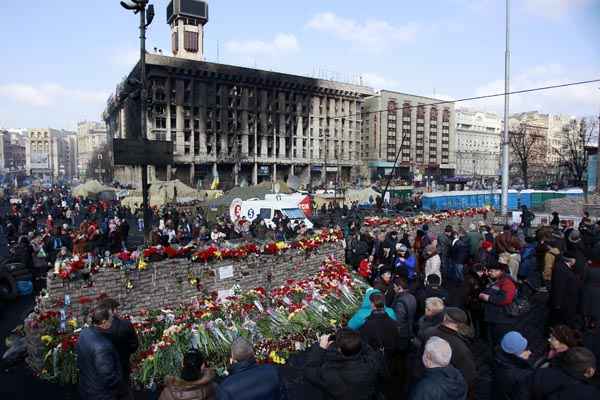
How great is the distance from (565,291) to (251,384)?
6.41 meters

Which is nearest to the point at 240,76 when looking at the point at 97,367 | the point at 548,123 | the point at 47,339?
the point at 47,339

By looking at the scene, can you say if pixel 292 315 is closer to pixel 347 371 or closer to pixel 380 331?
pixel 380 331

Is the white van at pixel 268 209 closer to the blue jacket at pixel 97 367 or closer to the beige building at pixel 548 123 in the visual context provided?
the blue jacket at pixel 97 367

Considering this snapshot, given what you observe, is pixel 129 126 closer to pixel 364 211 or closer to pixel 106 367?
pixel 364 211

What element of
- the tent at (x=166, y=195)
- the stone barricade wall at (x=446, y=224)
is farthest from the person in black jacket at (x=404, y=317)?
the tent at (x=166, y=195)

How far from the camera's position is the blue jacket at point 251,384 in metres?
3.72

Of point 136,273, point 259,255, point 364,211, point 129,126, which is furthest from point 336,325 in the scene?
point 129,126

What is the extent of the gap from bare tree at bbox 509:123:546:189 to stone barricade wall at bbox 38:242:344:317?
59.2 meters

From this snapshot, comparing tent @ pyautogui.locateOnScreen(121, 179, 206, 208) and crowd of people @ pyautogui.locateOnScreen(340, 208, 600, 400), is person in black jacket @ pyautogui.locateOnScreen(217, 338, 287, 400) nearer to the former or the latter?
crowd of people @ pyautogui.locateOnScreen(340, 208, 600, 400)

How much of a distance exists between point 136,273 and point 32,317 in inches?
82.1

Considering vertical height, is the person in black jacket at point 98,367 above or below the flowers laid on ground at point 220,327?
above

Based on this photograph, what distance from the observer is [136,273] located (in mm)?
9641

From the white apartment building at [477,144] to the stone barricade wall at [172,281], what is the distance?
120m

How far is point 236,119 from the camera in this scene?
7988 centimetres
